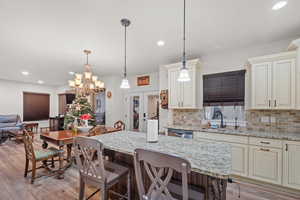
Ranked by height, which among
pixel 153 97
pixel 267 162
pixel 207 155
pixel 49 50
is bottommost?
pixel 267 162

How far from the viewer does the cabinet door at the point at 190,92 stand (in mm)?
3430

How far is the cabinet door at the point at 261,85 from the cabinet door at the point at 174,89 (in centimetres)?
155

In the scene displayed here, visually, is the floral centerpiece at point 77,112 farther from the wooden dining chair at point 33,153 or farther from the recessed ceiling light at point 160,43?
the recessed ceiling light at point 160,43

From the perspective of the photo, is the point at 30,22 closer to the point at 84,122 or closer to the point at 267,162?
the point at 84,122

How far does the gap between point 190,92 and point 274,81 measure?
62.0 inches

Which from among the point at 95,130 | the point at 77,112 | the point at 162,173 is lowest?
the point at 95,130

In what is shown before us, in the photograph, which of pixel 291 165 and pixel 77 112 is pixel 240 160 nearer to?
pixel 291 165

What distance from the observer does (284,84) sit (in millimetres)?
2537

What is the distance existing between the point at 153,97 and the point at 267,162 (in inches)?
152

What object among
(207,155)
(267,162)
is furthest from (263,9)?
(267,162)

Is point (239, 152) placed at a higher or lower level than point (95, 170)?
lower

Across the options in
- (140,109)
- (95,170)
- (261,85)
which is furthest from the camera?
(140,109)

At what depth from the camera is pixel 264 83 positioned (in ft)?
8.89

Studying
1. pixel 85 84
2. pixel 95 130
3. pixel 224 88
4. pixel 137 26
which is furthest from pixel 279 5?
pixel 85 84
